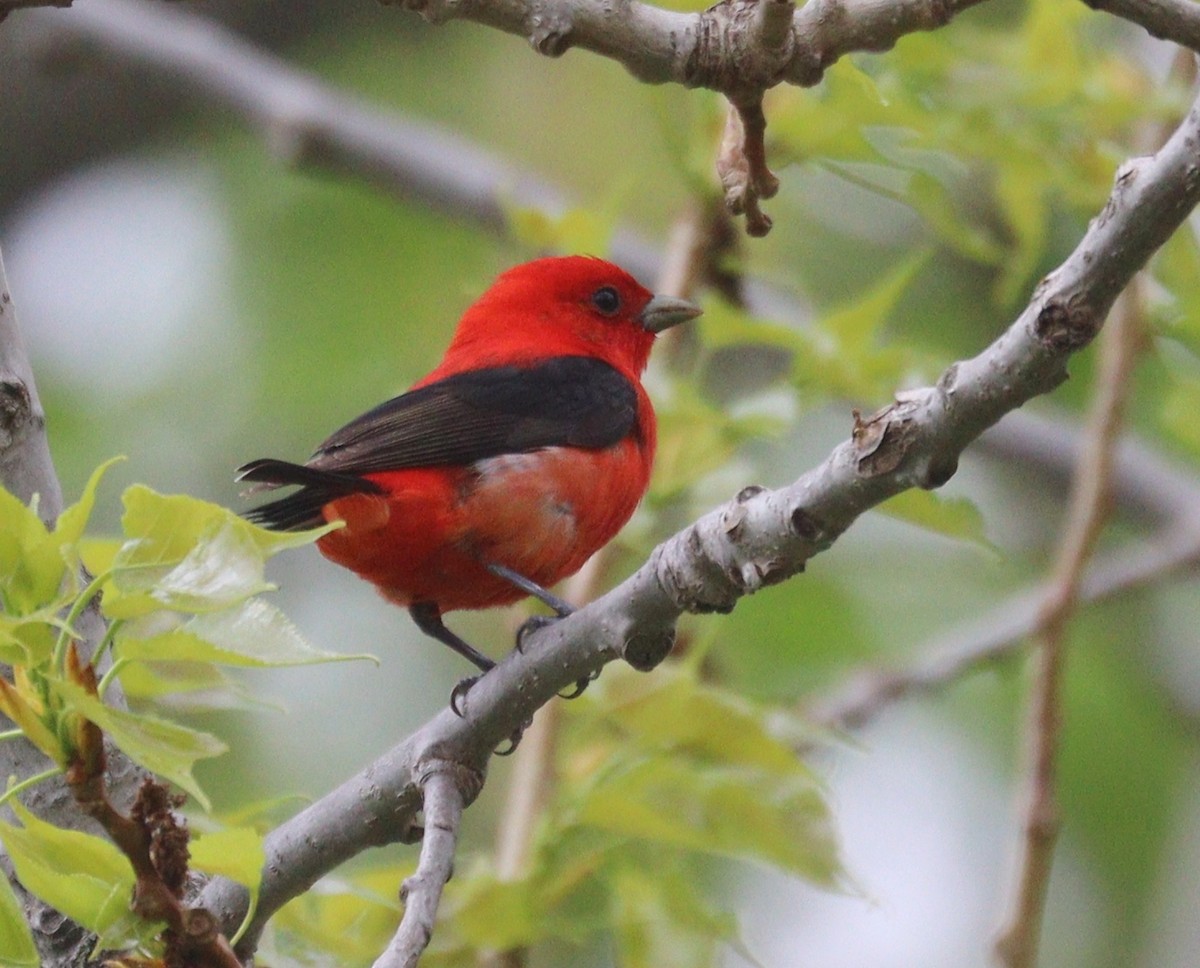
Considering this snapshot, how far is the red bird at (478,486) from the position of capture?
468 centimetres

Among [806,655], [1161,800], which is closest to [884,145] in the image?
[806,655]

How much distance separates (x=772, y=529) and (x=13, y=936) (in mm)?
1295

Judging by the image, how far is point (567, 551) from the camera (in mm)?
4910

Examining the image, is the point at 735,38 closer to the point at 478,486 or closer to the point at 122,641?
the point at 122,641

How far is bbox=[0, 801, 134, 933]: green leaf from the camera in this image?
2.29m

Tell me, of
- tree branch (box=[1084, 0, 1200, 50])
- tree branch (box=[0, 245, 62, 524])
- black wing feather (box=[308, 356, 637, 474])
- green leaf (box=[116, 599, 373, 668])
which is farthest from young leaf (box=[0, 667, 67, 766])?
black wing feather (box=[308, 356, 637, 474])

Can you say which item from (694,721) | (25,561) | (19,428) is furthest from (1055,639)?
(25,561)

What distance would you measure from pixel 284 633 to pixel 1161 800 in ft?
25.0

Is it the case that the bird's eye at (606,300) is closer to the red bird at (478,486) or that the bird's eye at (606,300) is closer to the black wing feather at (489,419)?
the black wing feather at (489,419)

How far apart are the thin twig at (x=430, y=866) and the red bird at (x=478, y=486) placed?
4.66 feet

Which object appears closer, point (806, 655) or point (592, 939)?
point (592, 939)

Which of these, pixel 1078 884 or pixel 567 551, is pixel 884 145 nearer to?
pixel 567 551

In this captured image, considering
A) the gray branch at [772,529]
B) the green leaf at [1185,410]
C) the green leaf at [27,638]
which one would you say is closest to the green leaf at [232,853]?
the green leaf at [27,638]

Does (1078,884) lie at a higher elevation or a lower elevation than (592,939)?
lower
